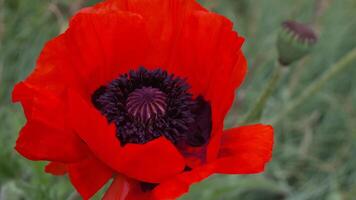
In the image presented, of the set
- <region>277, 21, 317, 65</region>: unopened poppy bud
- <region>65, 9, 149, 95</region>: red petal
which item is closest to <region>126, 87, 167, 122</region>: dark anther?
<region>65, 9, 149, 95</region>: red petal

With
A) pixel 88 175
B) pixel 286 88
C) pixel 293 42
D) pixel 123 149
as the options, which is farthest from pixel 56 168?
pixel 286 88

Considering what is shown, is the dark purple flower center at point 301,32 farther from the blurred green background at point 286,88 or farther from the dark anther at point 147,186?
the dark anther at point 147,186

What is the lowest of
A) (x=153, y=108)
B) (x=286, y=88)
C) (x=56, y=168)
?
(x=286, y=88)

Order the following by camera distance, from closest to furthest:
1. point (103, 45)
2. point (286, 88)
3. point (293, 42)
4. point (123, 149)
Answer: point (123, 149)
point (103, 45)
point (293, 42)
point (286, 88)

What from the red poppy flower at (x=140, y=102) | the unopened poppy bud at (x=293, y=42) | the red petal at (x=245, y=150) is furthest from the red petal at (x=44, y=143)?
the unopened poppy bud at (x=293, y=42)

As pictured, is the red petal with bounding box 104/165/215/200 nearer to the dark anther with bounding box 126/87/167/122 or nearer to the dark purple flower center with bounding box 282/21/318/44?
the dark anther with bounding box 126/87/167/122

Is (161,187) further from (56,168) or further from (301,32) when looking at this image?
(301,32)

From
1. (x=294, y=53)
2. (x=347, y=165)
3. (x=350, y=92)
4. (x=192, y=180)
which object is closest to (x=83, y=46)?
(x=192, y=180)
